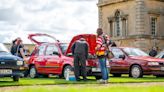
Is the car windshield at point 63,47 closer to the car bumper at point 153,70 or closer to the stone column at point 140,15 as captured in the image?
the car bumper at point 153,70

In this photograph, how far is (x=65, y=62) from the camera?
21172 millimetres

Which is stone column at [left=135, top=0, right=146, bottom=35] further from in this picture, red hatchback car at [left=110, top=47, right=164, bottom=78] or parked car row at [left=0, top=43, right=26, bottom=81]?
parked car row at [left=0, top=43, right=26, bottom=81]

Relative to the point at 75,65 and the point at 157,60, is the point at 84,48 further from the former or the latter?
the point at 157,60

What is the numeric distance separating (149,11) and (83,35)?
78.5 ft

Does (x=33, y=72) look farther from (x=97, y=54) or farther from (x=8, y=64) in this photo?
(x=97, y=54)

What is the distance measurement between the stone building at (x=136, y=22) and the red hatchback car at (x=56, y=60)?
2085 centimetres

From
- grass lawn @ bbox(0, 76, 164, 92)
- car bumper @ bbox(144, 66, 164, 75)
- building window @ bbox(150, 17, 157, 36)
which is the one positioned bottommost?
grass lawn @ bbox(0, 76, 164, 92)

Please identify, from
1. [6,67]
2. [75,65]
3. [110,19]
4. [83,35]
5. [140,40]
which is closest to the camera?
[6,67]

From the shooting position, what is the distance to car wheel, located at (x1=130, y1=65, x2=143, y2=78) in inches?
932

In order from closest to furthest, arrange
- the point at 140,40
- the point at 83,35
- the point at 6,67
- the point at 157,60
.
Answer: the point at 6,67, the point at 83,35, the point at 157,60, the point at 140,40

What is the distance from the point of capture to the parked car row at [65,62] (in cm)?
1872

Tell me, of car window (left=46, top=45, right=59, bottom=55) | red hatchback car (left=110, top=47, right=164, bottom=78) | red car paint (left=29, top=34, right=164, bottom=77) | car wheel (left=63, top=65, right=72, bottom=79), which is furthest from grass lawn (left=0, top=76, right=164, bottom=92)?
red hatchback car (left=110, top=47, right=164, bottom=78)

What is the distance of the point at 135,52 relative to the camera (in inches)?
989

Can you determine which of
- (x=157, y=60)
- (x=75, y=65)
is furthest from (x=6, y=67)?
(x=157, y=60)
